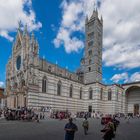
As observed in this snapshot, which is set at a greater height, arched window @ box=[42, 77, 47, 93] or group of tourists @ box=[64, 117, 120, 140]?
arched window @ box=[42, 77, 47, 93]

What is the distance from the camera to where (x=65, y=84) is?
48.7 metres

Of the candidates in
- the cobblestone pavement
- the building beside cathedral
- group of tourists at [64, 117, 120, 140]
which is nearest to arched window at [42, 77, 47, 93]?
the building beside cathedral

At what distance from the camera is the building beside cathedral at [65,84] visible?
133 feet

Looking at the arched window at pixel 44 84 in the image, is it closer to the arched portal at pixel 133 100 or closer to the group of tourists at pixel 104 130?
the arched portal at pixel 133 100

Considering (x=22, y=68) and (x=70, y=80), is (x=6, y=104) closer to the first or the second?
(x=22, y=68)

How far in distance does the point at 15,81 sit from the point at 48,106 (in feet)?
30.4

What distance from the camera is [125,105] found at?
60.7 m

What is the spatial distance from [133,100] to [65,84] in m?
24.1

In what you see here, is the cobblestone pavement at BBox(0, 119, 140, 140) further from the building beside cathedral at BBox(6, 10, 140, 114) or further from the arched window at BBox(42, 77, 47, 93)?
the arched window at BBox(42, 77, 47, 93)

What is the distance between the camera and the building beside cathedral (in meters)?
40.7

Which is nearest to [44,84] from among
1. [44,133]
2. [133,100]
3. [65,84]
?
[65,84]

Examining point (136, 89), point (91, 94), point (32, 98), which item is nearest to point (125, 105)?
point (136, 89)

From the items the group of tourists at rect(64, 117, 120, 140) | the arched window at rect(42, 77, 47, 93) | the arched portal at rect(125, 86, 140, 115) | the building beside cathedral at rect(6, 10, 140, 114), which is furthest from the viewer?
the arched portal at rect(125, 86, 140, 115)

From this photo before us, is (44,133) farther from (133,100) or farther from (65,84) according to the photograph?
(133,100)
